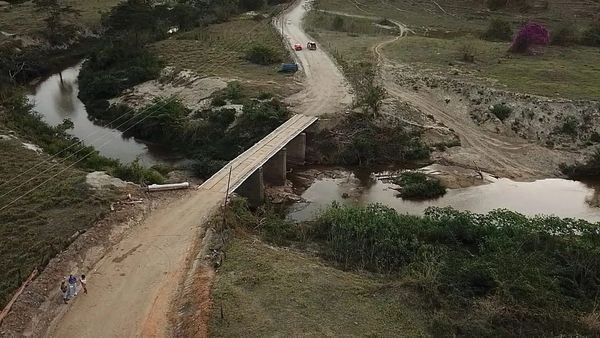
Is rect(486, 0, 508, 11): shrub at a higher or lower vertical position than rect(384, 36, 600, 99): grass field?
higher

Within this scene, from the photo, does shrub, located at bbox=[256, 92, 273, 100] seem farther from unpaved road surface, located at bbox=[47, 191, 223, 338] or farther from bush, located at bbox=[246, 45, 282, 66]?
unpaved road surface, located at bbox=[47, 191, 223, 338]

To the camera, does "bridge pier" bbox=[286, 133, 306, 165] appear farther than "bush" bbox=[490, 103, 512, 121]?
No

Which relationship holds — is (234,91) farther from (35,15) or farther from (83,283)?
(35,15)

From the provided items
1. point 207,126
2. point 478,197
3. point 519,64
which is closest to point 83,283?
point 207,126

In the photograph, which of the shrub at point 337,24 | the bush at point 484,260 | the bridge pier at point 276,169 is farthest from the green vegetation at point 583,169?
the shrub at point 337,24

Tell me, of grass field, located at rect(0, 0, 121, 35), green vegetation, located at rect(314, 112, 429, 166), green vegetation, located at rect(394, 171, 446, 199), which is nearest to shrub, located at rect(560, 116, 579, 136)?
green vegetation, located at rect(314, 112, 429, 166)

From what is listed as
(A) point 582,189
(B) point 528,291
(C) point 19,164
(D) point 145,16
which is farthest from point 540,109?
(D) point 145,16

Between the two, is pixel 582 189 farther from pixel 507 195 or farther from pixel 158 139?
pixel 158 139
